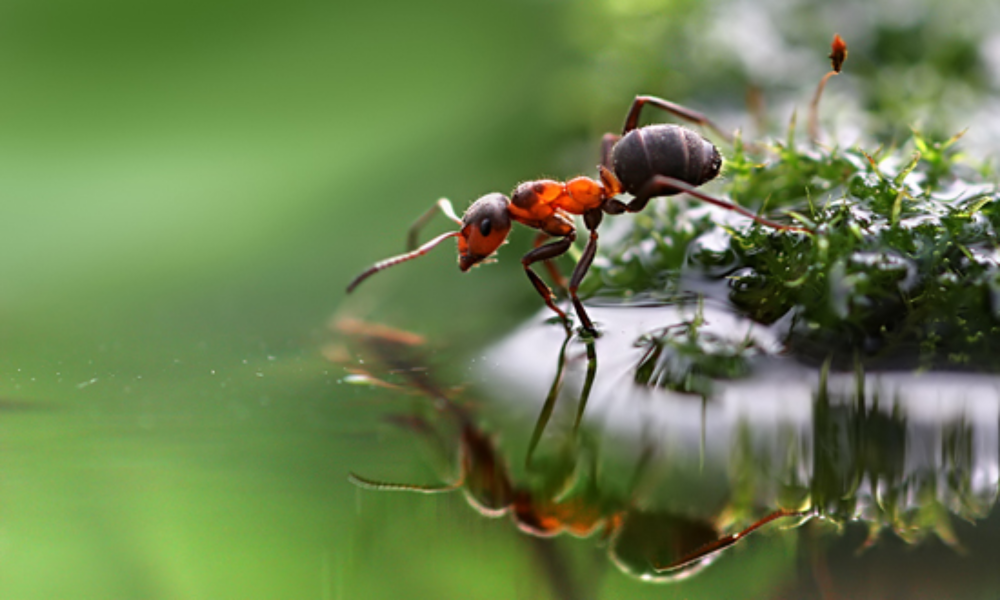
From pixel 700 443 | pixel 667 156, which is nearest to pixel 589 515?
pixel 700 443

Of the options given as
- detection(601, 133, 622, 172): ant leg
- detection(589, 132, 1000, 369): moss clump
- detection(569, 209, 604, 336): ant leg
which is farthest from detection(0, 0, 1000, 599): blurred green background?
detection(589, 132, 1000, 369): moss clump

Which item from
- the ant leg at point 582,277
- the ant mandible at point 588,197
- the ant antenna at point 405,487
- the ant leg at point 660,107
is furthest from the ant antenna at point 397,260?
the ant antenna at point 405,487

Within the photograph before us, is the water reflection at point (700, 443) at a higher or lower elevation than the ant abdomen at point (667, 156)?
lower

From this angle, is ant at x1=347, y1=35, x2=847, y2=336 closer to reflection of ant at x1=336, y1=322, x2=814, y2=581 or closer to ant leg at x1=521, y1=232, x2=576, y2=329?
ant leg at x1=521, y1=232, x2=576, y2=329

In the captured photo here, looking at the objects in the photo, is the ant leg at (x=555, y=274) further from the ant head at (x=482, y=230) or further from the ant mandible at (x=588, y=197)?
the ant head at (x=482, y=230)

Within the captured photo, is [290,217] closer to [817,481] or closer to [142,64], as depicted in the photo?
[142,64]
